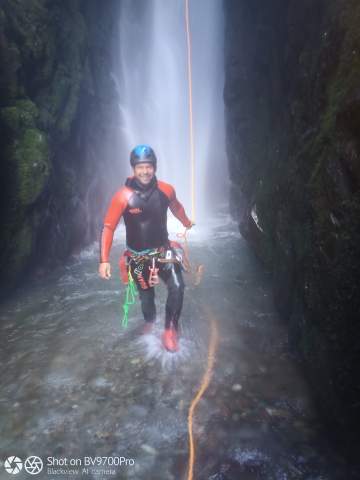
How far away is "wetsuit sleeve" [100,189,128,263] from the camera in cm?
516

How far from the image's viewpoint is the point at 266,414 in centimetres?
391

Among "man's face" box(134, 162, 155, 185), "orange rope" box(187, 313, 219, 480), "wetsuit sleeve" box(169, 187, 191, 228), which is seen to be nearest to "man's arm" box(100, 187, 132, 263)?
"man's face" box(134, 162, 155, 185)

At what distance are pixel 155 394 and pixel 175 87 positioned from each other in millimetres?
27361

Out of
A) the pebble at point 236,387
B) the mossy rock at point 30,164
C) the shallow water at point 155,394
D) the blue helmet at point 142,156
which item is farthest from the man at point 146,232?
the mossy rock at point 30,164

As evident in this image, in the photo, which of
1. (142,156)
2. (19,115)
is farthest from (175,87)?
(142,156)

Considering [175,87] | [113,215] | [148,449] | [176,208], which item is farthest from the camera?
[175,87]

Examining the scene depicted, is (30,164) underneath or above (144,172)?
above

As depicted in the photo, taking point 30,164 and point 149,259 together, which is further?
point 30,164

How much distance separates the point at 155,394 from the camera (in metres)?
4.40

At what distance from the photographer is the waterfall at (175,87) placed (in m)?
22.9

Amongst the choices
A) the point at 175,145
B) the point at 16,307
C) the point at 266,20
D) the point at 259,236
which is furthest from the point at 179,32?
the point at 16,307

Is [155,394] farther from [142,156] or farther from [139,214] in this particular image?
[142,156]

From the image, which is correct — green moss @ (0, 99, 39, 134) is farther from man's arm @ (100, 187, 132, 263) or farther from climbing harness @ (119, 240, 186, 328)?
climbing harness @ (119, 240, 186, 328)

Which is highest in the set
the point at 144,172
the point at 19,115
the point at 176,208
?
the point at 19,115
